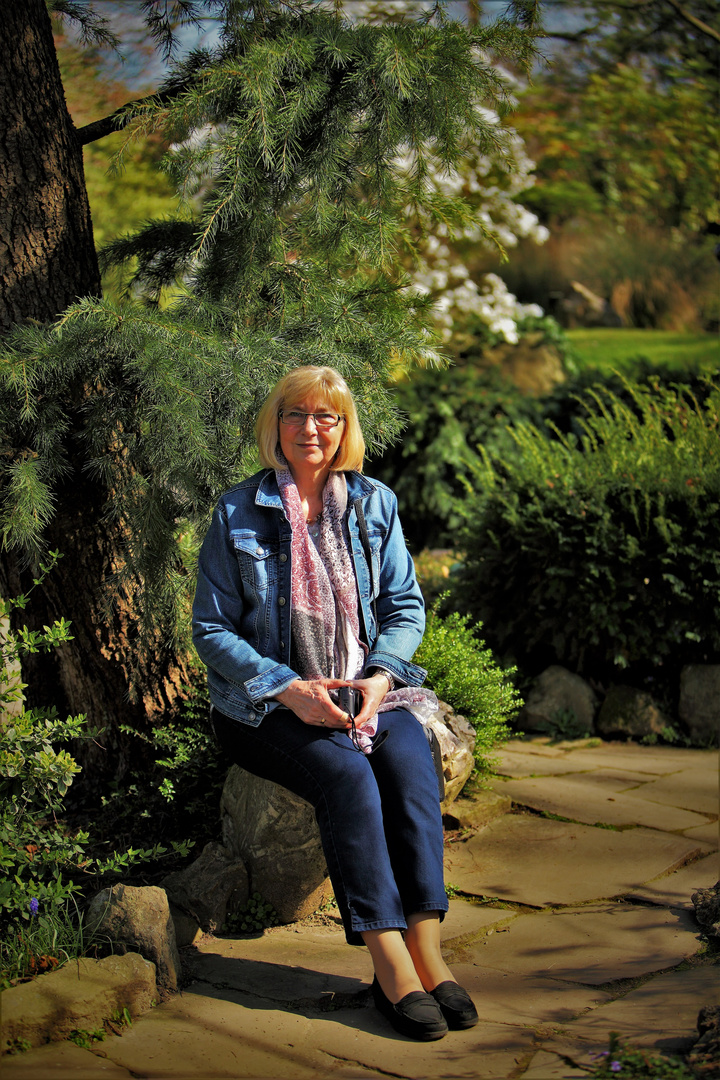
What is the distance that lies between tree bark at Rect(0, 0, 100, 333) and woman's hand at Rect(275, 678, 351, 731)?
1518 mm

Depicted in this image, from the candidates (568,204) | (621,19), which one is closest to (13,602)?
(621,19)

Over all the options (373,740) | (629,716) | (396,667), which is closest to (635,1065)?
(373,740)

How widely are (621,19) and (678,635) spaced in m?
10.8

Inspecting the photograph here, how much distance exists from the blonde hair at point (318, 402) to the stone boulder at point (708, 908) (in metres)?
1.61

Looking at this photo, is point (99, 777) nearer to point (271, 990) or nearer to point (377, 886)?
point (271, 990)

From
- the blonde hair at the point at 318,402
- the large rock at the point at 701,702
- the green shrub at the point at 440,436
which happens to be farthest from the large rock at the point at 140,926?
the green shrub at the point at 440,436

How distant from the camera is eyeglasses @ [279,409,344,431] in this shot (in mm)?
2572

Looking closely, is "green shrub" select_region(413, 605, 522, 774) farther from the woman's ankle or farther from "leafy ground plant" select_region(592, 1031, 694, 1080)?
"leafy ground plant" select_region(592, 1031, 694, 1080)

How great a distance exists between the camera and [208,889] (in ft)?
8.44

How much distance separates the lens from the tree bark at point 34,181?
2867mm

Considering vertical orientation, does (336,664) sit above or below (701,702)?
above

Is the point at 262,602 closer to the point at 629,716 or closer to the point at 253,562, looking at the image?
the point at 253,562

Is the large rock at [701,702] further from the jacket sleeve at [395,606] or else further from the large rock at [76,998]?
the large rock at [76,998]

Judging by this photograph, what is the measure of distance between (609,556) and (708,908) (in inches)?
87.5
